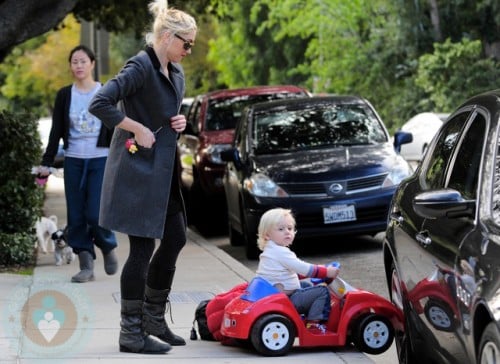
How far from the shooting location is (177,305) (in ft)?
31.3

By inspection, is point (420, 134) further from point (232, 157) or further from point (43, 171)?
point (43, 171)

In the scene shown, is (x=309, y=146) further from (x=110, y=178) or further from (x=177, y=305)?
(x=110, y=178)

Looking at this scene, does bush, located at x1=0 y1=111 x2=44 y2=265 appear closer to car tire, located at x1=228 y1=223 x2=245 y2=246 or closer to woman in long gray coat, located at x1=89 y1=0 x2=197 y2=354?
car tire, located at x1=228 y1=223 x2=245 y2=246

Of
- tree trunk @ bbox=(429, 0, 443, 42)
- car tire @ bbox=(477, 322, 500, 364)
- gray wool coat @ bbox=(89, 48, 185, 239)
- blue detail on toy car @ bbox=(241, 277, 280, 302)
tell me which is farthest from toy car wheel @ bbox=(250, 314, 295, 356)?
tree trunk @ bbox=(429, 0, 443, 42)

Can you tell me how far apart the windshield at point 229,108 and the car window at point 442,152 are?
1120 centimetres

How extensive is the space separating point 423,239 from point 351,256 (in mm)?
7162

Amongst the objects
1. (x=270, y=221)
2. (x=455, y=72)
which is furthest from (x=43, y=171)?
(x=455, y=72)

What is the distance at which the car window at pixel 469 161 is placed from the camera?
6.01m

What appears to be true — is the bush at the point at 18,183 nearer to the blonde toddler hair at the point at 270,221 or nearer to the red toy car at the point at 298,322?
the blonde toddler hair at the point at 270,221

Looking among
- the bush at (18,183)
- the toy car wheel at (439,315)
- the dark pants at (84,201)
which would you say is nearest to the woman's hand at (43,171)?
the dark pants at (84,201)

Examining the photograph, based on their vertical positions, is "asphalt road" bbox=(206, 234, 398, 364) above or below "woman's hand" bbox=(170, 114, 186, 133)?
below

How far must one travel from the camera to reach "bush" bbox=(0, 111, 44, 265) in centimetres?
1201

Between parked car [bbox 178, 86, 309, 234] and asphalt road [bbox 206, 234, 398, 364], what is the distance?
4.37 ft

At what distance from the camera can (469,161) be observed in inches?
245
